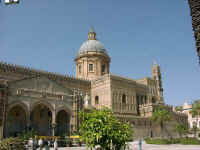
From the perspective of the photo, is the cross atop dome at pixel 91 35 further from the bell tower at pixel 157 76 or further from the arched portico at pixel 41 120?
the arched portico at pixel 41 120

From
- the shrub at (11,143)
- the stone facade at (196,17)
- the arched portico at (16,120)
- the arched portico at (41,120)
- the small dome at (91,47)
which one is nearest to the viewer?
the stone facade at (196,17)

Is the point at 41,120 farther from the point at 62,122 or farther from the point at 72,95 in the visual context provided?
the point at 72,95

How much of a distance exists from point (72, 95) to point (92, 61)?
70.3 feet

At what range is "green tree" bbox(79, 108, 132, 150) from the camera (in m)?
12.5

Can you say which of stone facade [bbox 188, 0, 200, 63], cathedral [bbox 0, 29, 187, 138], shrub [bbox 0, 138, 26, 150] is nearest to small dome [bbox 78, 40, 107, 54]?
cathedral [bbox 0, 29, 187, 138]

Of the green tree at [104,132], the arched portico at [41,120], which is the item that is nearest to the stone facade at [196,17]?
the green tree at [104,132]

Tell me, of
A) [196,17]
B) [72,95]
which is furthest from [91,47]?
[196,17]

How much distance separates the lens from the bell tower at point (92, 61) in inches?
2140

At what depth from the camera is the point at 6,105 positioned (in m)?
27.1

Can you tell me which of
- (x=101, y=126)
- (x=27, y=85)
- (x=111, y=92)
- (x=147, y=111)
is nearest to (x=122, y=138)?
(x=101, y=126)

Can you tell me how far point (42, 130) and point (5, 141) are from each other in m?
20.2

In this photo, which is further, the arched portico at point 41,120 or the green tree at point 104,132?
the arched portico at point 41,120

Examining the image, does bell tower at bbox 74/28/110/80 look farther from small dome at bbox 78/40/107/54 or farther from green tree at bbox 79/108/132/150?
green tree at bbox 79/108/132/150

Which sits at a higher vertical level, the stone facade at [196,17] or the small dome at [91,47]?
the small dome at [91,47]
